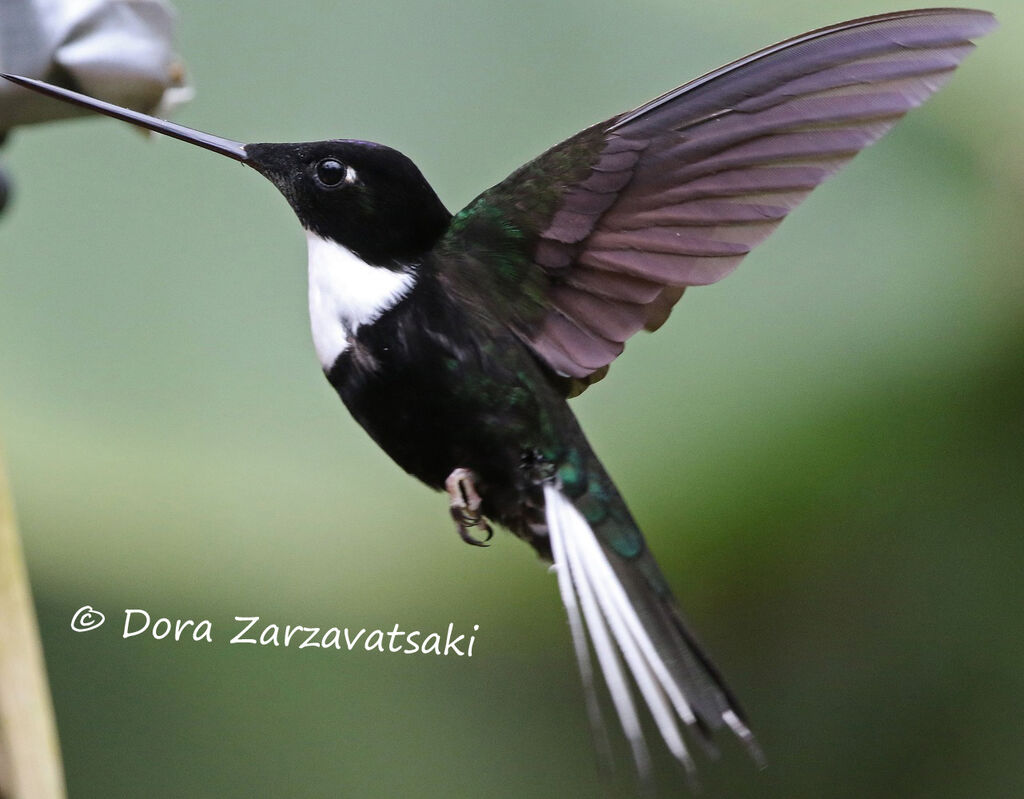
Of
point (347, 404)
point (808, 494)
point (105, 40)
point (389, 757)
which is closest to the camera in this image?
point (347, 404)

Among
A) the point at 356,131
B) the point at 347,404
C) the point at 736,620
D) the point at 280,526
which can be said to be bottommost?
the point at 736,620

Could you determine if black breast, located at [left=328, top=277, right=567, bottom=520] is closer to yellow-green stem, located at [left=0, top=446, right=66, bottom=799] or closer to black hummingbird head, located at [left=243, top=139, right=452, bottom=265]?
black hummingbird head, located at [left=243, top=139, right=452, bottom=265]

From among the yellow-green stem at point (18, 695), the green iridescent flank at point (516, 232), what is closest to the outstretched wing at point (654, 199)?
the green iridescent flank at point (516, 232)

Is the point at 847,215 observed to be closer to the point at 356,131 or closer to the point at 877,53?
the point at 356,131

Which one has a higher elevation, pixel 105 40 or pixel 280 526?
pixel 105 40

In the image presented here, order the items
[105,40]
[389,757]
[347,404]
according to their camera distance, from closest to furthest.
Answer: [347,404] < [105,40] < [389,757]

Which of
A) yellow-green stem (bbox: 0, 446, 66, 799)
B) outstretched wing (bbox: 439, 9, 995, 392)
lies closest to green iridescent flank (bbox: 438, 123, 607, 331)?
outstretched wing (bbox: 439, 9, 995, 392)

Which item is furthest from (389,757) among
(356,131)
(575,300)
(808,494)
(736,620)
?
(575,300)
